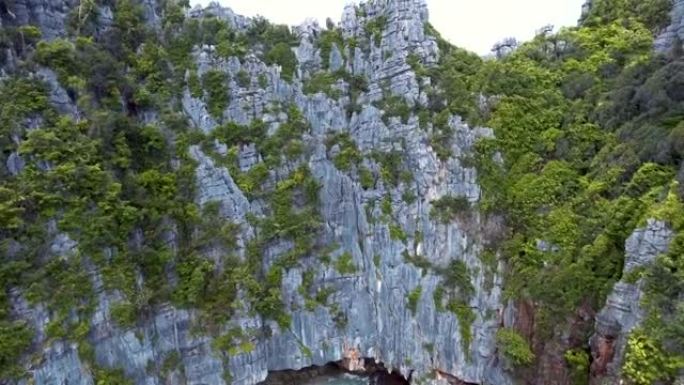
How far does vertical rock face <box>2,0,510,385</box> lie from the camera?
16688 millimetres

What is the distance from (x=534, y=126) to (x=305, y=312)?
13.2 m

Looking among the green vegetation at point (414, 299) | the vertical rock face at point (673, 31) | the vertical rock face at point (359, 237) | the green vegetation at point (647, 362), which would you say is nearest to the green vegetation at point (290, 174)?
the green vegetation at point (647, 362)

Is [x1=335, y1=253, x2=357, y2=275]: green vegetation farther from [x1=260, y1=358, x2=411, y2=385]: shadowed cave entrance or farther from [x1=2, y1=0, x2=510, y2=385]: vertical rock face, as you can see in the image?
[x1=260, y1=358, x2=411, y2=385]: shadowed cave entrance

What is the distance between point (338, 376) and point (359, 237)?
6.47 meters

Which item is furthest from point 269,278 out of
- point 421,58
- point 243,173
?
point 421,58

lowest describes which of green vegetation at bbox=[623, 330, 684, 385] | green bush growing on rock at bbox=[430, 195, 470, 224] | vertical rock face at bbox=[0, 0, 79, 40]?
green vegetation at bbox=[623, 330, 684, 385]

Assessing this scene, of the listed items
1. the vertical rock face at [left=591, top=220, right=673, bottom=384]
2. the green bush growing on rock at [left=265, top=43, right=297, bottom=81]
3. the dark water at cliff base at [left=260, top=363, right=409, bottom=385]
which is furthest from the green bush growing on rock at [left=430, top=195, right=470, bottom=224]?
the green bush growing on rock at [left=265, top=43, right=297, bottom=81]

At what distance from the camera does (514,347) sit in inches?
604

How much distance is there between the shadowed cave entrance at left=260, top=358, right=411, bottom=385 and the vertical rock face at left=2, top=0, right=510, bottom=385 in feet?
3.23

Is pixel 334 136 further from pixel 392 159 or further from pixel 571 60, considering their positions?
pixel 571 60

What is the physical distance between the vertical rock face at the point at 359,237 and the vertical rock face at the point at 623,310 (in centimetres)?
409

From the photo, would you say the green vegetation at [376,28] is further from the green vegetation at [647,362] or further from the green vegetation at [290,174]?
the green vegetation at [647,362]

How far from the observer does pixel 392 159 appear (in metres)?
20.3

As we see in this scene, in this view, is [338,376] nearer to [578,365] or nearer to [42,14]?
[578,365]
